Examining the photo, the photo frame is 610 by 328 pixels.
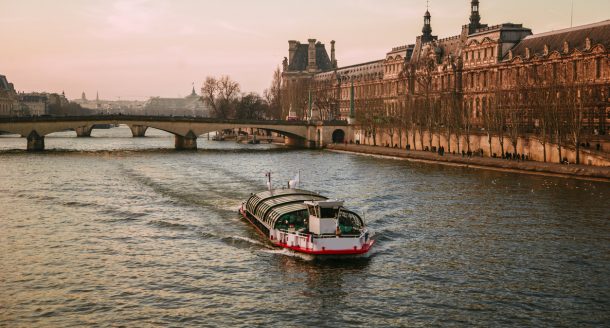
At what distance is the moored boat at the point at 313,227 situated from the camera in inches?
1587

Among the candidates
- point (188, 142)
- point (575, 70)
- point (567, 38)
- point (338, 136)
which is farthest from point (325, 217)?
point (338, 136)

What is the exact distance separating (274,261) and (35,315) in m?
13.7

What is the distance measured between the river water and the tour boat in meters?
0.80

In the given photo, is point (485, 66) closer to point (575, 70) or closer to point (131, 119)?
point (575, 70)

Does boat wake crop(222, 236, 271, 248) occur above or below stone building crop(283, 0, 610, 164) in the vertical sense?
below

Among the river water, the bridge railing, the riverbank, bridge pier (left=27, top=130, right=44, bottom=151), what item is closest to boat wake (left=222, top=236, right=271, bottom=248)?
the river water

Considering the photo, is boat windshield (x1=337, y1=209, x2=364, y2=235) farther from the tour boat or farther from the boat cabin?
the boat cabin

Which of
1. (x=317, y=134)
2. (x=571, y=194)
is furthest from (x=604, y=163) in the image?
(x=317, y=134)

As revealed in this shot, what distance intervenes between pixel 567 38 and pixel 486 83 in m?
22.2

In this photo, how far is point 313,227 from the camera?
42.4m

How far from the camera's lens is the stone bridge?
131375 mm

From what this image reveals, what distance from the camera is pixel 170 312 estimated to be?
31.6 m

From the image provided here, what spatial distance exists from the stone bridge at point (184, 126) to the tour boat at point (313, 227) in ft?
306

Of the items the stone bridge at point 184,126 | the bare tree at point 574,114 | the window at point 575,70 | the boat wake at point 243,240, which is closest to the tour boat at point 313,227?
the boat wake at point 243,240
